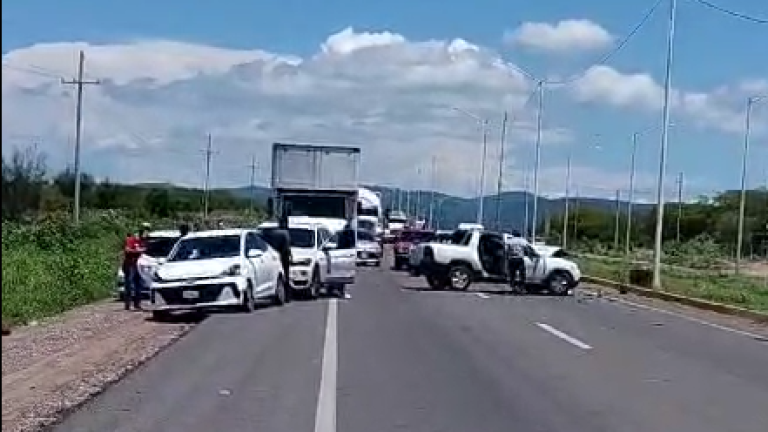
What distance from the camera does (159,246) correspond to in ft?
104

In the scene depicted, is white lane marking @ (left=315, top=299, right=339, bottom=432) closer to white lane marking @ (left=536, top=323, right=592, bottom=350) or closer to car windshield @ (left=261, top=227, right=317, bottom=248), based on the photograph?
white lane marking @ (left=536, top=323, right=592, bottom=350)

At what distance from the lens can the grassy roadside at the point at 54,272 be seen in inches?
1091

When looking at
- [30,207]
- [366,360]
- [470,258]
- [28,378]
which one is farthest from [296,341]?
[470,258]

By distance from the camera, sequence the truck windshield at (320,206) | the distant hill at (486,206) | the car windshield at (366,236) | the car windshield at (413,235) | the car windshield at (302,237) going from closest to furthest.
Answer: the car windshield at (302,237), the truck windshield at (320,206), the car windshield at (413,235), the car windshield at (366,236), the distant hill at (486,206)

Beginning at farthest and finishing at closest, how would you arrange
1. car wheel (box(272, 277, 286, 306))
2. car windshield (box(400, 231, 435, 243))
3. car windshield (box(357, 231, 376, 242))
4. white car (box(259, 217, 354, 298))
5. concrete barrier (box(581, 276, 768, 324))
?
car windshield (box(357, 231, 376, 242))
car windshield (box(400, 231, 435, 243))
concrete barrier (box(581, 276, 768, 324))
white car (box(259, 217, 354, 298))
car wheel (box(272, 277, 286, 306))

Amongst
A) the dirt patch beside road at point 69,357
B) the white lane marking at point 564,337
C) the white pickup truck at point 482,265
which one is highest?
the white pickup truck at point 482,265

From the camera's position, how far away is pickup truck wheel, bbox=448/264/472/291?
40906 millimetres

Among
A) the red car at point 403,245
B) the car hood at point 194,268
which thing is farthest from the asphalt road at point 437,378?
the red car at point 403,245

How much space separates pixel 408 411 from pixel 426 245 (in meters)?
28.8

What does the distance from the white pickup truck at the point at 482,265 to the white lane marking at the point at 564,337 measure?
14.2 m

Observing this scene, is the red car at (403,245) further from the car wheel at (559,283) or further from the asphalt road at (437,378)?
the asphalt road at (437,378)

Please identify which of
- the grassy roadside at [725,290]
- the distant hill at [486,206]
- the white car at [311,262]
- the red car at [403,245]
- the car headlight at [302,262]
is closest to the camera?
the car headlight at [302,262]

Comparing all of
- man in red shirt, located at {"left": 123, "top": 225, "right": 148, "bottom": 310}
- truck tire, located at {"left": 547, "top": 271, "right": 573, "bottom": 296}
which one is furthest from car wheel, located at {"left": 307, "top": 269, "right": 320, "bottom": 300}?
truck tire, located at {"left": 547, "top": 271, "right": 573, "bottom": 296}

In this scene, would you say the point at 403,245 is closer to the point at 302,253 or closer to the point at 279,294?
the point at 302,253
